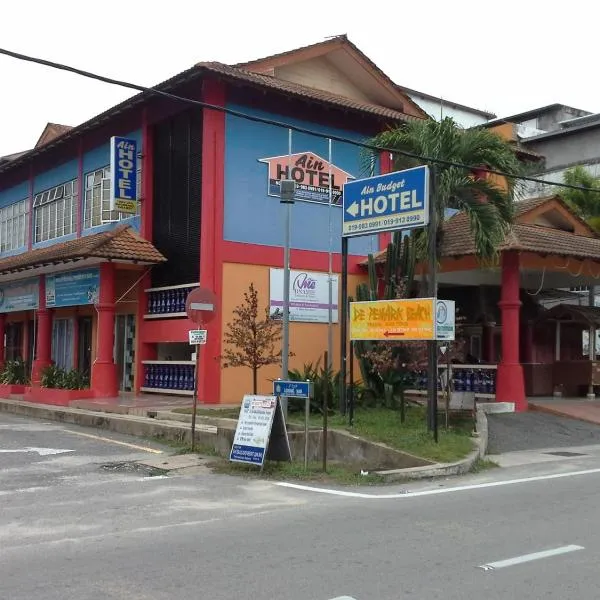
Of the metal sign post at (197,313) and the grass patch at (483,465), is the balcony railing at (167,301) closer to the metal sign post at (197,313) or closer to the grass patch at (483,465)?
the metal sign post at (197,313)

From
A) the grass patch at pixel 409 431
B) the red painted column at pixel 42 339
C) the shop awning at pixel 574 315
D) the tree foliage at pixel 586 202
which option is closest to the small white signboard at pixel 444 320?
the grass patch at pixel 409 431

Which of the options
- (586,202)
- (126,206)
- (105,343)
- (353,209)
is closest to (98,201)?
(126,206)

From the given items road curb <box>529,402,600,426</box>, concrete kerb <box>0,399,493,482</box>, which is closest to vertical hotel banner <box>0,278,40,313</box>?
concrete kerb <box>0,399,493,482</box>

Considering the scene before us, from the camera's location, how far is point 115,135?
22812mm

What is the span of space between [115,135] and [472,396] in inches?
523

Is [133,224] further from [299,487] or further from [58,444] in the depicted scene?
[299,487]

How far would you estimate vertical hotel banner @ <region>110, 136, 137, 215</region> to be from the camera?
2103 cm

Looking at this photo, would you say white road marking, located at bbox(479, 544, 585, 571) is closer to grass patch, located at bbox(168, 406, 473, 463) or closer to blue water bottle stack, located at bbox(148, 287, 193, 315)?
grass patch, located at bbox(168, 406, 473, 463)

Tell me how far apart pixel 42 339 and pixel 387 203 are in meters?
14.0

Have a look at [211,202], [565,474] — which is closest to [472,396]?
[565,474]

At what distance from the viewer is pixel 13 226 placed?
29703mm

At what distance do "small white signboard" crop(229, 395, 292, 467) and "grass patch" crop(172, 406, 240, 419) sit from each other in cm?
403

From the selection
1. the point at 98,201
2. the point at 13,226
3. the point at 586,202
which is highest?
the point at 586,202

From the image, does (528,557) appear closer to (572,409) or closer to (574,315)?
(572,409)
